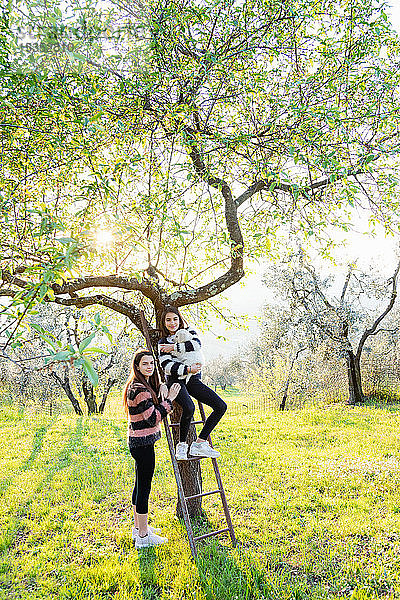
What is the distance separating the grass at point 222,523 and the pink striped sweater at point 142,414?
59.3 inches

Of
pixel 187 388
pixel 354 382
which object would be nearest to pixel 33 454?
pixel 187 388

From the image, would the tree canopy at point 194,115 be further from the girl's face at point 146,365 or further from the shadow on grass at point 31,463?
the shadow on grass at point 31,463

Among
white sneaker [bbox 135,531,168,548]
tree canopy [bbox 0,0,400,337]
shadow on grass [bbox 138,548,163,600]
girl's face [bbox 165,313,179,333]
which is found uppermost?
tree canopy [bbox 0,0,400,337]

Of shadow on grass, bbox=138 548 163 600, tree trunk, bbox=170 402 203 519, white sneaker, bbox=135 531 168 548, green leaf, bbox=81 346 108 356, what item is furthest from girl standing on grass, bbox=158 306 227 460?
green leaf, bbox=81 346 108 356

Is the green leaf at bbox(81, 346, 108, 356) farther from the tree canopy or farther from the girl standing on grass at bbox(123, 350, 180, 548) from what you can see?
the girl standing on grass at bbox(123, 350, 180, 548)

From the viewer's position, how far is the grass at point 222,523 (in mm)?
4527

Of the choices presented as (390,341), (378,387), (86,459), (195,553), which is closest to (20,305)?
(195,553)

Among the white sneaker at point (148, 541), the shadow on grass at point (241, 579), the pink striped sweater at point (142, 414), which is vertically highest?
the pink striped sweater at point (142, 414)

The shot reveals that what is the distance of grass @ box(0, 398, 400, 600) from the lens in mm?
Result: 4527

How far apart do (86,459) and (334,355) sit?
34.7 ft

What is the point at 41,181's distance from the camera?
585 cm

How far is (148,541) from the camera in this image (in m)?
5.24

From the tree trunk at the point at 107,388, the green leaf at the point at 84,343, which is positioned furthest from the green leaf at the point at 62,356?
the tree trunk at the point at 107,388

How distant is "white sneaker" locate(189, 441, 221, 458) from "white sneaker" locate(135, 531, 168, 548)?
1202mm
